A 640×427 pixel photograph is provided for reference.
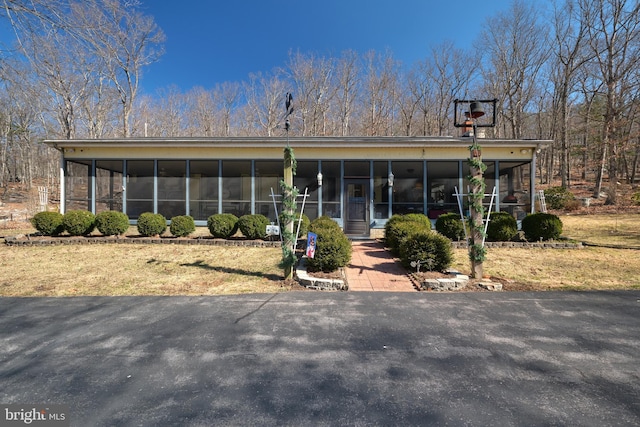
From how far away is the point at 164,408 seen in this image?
6.31 ft

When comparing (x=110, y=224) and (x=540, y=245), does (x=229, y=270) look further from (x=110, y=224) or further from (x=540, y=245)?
(x=540, y=245)

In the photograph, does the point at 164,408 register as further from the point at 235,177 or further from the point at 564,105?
the point at 564,105

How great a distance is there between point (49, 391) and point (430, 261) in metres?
5.20

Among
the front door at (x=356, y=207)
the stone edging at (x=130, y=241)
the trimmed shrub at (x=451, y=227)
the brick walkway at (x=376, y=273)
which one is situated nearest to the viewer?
the brick walkway at (x=376, y=273)

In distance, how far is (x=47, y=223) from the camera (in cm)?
820

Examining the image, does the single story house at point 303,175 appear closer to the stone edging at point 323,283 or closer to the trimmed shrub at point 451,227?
the trimmed shrub at point 451,227

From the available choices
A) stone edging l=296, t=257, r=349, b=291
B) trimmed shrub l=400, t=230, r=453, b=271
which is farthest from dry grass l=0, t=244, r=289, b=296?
trimmed shrub l=400, t=230, r=453, b=271

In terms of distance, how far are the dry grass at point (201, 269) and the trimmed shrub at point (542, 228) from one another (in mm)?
620

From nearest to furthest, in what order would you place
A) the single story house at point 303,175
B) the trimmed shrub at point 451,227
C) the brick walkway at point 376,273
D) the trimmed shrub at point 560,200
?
the brick walkway at point 376,273 → the trimmed shrub at point 451,227 → the single story house at point 303,175 → the trimmed shrub at point 560,200

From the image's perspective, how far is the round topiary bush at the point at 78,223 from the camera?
8312 millimetres

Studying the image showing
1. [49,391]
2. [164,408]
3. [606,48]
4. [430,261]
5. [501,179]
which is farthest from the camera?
[606,48]

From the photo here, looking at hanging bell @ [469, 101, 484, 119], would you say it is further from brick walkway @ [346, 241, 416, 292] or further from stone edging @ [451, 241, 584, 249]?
stone edging @ [451, 241, 584, 249]

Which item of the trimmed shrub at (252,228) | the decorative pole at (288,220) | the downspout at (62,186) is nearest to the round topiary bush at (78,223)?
the downspout at (62,186)

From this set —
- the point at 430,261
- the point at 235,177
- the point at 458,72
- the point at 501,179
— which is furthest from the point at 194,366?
the point at 458,72
